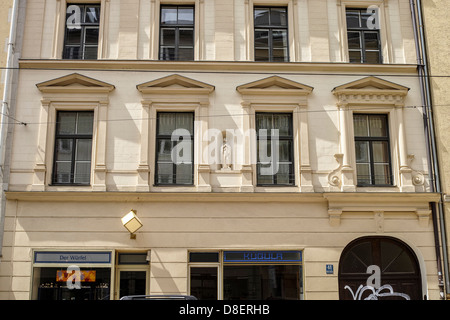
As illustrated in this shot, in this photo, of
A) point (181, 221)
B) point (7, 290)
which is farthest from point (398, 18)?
point (7, 290)

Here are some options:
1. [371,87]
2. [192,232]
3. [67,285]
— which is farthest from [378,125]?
[67,285]

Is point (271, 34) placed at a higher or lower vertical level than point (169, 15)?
lower

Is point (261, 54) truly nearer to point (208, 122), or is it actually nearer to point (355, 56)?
point (208, 122)

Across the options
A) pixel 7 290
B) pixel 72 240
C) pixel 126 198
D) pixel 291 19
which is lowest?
pixel 7 290

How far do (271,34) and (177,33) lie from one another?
305 cm

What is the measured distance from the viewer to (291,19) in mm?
15805

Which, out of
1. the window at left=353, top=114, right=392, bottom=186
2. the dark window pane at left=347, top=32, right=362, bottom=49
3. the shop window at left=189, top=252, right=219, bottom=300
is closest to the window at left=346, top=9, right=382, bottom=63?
the dark window pane at left=347, top=32, right=362, bottom=49

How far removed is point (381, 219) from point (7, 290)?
11.0 metres

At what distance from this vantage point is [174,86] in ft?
49.3

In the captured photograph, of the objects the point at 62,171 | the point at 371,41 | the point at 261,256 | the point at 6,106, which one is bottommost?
the point at 261,256

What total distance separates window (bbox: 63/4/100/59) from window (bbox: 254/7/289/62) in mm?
5193

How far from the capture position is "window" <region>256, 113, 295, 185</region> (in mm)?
14844

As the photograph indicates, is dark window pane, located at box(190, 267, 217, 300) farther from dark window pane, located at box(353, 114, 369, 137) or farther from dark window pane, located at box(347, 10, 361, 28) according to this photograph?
dark window pane, located at box(347, 10, 361, 28)
